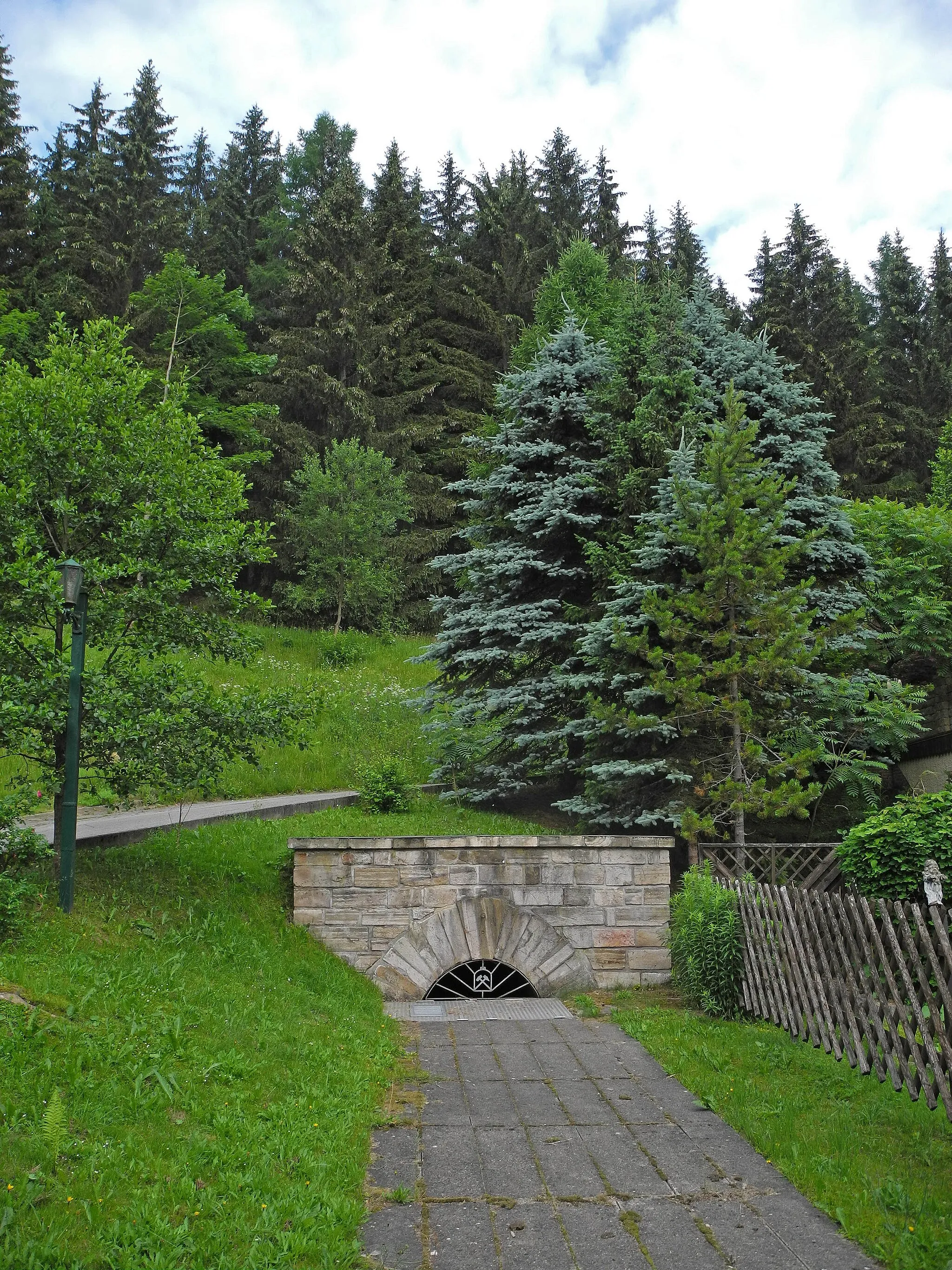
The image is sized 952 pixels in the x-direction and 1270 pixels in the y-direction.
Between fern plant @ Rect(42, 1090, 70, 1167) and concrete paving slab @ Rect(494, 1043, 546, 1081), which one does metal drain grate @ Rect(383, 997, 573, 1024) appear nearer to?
concrete paving slab @ Rect(494, 1043, 546, 1081)

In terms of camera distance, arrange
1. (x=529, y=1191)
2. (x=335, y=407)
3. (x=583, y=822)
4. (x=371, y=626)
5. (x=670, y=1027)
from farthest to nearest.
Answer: (x=335, y=407), (x=371, y=626), (x=583, y=822), (x=670, y=1027), (x=529, y=1191)

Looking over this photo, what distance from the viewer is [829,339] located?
32531mm

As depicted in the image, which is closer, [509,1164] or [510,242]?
[509,1164]

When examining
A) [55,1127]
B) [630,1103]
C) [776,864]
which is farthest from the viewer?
[776,864]

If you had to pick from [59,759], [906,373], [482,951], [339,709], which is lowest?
[482,951]

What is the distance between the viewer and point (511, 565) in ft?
42.6

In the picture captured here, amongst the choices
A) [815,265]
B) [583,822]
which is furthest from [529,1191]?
[815,265]

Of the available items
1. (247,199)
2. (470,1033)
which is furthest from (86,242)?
(470,1033)

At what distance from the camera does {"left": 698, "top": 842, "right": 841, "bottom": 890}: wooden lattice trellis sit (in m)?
10.5

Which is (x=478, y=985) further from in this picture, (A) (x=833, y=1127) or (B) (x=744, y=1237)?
(B) (x=744, y=1237)

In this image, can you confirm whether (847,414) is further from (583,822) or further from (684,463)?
(583,822)

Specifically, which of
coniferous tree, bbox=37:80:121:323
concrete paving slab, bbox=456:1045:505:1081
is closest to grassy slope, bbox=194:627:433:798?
concrete paving slab, bbox=456:1045:505:1081

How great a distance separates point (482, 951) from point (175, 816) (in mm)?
4629

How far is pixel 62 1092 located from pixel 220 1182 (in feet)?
3.25
